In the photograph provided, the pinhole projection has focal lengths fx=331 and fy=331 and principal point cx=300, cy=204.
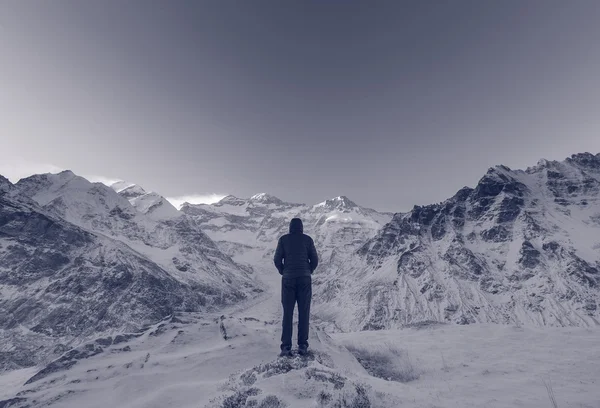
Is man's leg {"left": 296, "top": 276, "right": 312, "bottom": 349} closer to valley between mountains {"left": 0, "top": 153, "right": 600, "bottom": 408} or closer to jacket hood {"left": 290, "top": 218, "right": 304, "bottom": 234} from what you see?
valley between mountains {"left": 0, "top": 153, "right": 600, "bottom": 408}

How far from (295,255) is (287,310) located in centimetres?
157

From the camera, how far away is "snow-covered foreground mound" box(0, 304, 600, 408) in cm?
697

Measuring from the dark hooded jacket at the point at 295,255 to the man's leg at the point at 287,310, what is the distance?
0.29m

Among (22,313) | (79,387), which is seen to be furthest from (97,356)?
(22,313)

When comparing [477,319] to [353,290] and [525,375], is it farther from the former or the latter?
[525,375]

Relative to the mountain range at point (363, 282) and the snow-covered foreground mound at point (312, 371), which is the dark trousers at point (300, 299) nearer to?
the snow-covered foreground mound at point (312, 371)

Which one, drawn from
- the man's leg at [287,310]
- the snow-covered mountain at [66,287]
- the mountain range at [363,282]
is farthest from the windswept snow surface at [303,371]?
the snow-covered mountain at [66,287]

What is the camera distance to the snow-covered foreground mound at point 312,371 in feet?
22.9

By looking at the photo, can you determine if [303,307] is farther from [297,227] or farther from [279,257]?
[297,227]

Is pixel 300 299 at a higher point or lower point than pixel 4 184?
lower

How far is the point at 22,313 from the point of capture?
11688cm

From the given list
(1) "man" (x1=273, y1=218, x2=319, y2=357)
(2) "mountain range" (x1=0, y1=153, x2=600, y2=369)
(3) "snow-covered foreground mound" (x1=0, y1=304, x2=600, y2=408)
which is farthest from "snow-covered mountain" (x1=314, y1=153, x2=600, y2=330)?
(1) "man" (x1=273, y1=218, x2=319, y2=357)

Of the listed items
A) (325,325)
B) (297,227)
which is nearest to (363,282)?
(325,325)

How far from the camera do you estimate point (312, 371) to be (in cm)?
739
